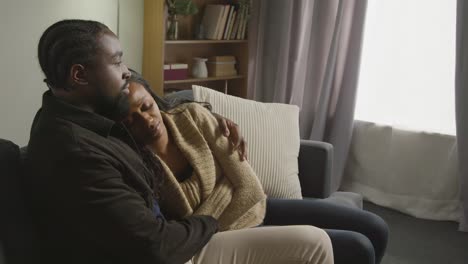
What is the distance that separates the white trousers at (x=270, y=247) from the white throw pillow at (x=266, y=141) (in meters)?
0.57

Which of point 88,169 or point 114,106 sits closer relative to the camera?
point 88,169

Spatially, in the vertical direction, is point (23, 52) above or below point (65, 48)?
below

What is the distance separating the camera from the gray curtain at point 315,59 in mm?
3389

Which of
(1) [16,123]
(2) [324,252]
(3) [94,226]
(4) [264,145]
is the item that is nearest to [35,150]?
(3) [94,226]

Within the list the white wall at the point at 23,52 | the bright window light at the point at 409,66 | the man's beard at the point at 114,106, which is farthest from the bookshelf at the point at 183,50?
the man's beard at the point at 114,106

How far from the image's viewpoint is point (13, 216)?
1291 millimetres

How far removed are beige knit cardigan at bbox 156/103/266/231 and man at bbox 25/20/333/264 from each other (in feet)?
0.76

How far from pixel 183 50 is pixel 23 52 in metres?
1.12

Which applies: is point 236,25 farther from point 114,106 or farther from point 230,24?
point 114,106

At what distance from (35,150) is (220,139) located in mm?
685

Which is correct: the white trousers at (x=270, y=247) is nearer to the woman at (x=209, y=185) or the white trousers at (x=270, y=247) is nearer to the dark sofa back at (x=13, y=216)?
the woman at (x=209, y=185)

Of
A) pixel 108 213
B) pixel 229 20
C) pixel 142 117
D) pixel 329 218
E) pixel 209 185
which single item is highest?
pixel 229 20

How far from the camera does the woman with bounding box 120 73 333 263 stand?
1529mm

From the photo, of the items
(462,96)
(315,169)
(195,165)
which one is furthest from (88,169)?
(462,96)
